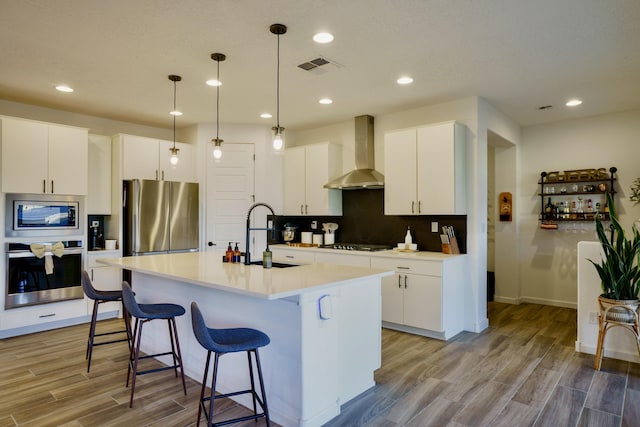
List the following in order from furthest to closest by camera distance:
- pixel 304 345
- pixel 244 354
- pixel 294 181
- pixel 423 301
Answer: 1. pixel 294 181
2. pixel 423 301
3. pixel 244 354
4. pixel 304 345

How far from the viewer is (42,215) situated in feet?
14.2

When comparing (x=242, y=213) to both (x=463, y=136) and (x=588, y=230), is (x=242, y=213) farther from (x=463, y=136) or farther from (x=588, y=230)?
(x=588, y=230)

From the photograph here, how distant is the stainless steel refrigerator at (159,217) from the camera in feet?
16.1

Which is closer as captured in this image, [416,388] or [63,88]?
[416,388]

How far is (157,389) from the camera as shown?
289 cm

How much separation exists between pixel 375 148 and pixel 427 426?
3618 millimetres

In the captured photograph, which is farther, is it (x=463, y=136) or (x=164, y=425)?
(x=463, y=136)

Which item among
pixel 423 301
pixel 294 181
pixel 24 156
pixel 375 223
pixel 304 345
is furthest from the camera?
pixel 294 181

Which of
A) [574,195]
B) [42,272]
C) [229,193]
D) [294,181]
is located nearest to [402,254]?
[294,181]

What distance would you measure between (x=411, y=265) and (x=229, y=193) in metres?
2.88

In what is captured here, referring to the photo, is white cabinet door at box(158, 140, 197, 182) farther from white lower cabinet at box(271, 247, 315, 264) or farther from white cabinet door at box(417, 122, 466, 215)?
white cabinet door at box(417, 122, 466, 215)

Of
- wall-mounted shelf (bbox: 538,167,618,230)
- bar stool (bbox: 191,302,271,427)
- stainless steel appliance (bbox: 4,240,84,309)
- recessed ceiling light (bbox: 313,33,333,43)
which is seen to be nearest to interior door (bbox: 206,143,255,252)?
stainless steel appliance (bbox: 4,240,84,309)

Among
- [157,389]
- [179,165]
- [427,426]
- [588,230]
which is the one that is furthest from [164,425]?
[588,230]

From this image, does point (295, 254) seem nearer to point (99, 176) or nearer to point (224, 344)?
point (99, 176)
